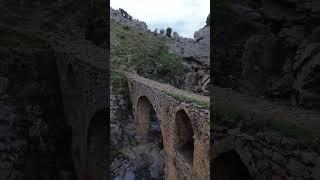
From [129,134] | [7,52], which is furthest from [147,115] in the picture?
[7,52]

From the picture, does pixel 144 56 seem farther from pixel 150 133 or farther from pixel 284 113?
pixel 284 113

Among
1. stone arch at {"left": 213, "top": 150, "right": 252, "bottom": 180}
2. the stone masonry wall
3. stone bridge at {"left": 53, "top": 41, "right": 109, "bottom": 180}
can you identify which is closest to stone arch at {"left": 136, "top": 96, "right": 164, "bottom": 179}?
stone bridge at {"left": 53, "top": 41, "right": 109, "bottom": 180}

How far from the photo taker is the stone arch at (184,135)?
50.1 ft

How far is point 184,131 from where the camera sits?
622 inches

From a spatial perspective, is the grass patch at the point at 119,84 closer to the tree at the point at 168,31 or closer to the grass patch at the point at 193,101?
the grass patch at the point at 193,101

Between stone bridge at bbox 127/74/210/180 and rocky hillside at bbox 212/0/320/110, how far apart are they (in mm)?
1368

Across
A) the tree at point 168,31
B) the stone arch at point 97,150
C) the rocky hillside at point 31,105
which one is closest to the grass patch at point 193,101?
the rocky hillside at point 31,105

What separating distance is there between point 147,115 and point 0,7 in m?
12.9

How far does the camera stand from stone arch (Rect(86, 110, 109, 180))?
771 cm

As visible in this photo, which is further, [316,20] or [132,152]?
[132,152]

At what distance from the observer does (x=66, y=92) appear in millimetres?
9258

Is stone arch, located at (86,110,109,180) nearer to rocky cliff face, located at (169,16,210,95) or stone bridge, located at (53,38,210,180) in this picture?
stone bridge, located at (53,38,210,180)

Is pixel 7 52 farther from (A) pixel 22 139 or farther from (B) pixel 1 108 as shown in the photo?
(A) pixel 22 139

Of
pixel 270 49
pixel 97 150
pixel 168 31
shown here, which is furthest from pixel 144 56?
pixel 97 150
